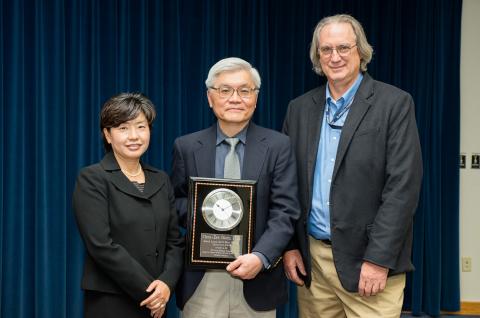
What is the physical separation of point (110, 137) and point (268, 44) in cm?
232

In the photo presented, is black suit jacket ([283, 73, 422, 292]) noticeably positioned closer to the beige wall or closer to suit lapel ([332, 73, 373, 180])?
suit lapel ([332, 73, 373, 180])

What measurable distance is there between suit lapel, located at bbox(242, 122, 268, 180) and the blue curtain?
1.92 metres

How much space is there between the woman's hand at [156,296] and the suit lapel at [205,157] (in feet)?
1.63

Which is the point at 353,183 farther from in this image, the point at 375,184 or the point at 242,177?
the point at 242,177

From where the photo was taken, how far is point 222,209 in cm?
220

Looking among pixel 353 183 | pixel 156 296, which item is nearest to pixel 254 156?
pixel 353 183

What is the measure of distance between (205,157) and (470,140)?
315cm

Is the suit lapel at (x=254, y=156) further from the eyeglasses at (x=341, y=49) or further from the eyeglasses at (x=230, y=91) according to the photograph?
the eyeglasses at (x=341, y=49)

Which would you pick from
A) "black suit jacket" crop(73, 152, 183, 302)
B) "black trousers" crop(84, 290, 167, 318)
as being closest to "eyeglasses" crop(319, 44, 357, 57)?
"black suit jacket" crop(73, 152, 183, 302)

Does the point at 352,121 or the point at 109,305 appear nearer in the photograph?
the point at 109,305

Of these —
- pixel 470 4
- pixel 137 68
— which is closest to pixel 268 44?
pixel 137 68

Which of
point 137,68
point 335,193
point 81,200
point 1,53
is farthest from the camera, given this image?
point 137,68

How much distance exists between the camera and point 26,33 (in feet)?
12.5

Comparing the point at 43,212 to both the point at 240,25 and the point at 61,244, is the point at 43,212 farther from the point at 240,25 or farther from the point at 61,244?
the point at 240,25
